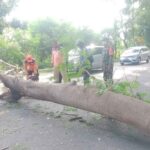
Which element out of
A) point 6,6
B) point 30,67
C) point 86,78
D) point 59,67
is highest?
point 6,6

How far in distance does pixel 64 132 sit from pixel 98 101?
100 centimetres

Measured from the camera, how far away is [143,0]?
27.3m

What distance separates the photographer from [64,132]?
23.5 ft

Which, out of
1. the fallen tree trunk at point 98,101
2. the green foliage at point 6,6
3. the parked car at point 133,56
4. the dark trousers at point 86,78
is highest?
the green foliage at point 6,6

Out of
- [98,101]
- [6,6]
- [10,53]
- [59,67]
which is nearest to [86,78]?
[59,67]

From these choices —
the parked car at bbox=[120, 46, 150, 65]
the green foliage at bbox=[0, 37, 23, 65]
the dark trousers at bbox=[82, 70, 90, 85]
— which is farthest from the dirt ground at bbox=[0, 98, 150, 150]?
the parked car at bbox=[120, 46, 150, 65]

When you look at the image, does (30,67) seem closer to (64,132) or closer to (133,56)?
(64,132)

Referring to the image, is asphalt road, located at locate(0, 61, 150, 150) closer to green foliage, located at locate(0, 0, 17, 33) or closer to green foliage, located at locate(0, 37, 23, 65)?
green foliage, located at locate(0, 0, 17, 33)

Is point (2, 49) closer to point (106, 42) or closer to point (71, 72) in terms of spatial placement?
point (106, 42)

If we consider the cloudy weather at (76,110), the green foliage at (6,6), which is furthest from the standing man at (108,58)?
the green foliage at (6,6)

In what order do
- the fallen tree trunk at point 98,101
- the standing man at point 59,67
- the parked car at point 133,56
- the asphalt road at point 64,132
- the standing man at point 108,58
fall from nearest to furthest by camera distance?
1. the fallen tree trunk at point 98,101
2. the asphalt road at point 64,132
3. the standing man at point 59,67
4. the standing man at point 108,58
5. the parked car at point 133,56

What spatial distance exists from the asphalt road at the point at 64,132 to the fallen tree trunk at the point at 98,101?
0.43 meters

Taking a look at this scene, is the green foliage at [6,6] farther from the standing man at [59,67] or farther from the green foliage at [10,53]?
the standing man at [59,67]

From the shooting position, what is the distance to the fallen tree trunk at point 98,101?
5.91 metres
